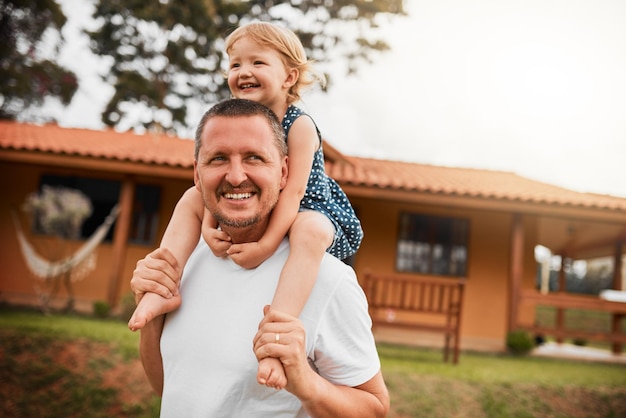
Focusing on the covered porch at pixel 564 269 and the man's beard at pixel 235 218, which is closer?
the man's beard at pixel 235 218

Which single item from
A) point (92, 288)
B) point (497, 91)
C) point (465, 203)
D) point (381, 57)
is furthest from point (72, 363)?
point (497, 91)

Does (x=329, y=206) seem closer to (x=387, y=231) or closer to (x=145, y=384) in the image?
(x=145, y=384)

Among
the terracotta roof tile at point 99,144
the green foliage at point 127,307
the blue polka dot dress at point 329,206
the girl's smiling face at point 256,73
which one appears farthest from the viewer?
the terracotta roof tile at point 99,144

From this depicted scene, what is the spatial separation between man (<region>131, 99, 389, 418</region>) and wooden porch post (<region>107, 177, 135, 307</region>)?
869 cm

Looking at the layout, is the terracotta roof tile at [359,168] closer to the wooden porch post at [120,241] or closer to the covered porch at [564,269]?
the covered porch at [564,269]

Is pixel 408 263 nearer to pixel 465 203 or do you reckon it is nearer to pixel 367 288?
pixel 465 203

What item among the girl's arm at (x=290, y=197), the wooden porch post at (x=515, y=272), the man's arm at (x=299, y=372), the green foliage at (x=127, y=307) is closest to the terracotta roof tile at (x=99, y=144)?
the green foliage at (x=127, y=307)

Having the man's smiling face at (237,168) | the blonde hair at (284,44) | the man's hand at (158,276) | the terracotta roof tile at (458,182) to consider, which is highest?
the terracotta roof tile at (458,182)

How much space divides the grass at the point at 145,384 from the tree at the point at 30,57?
1319 cm

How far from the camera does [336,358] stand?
1.53 m

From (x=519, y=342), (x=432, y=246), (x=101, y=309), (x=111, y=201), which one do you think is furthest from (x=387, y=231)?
(x=111, y=201)

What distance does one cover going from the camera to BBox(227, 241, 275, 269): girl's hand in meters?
1.60

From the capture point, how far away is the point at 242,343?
151 cm

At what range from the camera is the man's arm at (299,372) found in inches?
52.9
